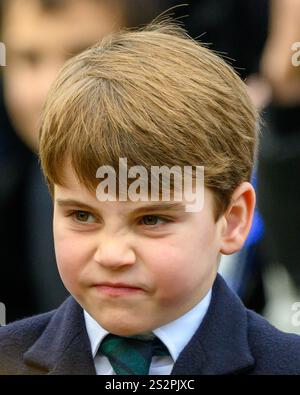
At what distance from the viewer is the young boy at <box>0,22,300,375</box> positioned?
961 millimetres

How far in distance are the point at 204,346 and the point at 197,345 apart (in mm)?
11

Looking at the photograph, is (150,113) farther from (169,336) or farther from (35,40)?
(35,40)

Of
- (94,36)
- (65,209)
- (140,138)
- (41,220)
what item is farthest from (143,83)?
(41,220)

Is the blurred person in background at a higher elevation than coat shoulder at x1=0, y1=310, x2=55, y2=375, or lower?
higher

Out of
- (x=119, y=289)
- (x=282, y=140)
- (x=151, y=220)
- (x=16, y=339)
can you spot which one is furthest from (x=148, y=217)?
(x=282, y=140)

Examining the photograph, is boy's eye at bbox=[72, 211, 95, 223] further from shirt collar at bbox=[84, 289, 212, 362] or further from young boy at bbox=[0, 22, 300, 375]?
shirt collar at bbox=[84, 289, 212, 362]

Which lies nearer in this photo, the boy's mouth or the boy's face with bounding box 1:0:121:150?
the boy's mouth

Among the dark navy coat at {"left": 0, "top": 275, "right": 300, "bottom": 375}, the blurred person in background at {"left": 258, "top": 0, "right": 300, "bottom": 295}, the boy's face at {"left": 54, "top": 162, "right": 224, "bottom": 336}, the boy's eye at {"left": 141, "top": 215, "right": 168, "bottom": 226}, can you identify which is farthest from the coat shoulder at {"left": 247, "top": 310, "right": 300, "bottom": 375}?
the blurred person in background at {"left": 258, "top": 0, "right": 300, "bottom": 295}

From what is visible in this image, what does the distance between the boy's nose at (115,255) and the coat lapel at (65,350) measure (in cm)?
18

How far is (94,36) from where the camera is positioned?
4.45ft

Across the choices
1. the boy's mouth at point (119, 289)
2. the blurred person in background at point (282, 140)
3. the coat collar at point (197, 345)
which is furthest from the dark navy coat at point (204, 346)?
the blurred person in background at point (282, 140)

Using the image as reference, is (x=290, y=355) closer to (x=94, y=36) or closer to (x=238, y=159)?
(x=238, y=159)

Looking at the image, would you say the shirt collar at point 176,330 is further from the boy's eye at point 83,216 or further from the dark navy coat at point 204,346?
the boy's eye at point 83,216

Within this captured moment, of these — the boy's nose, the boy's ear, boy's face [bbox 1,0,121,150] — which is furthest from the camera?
boy's face [bbox 1,0,121,150]
